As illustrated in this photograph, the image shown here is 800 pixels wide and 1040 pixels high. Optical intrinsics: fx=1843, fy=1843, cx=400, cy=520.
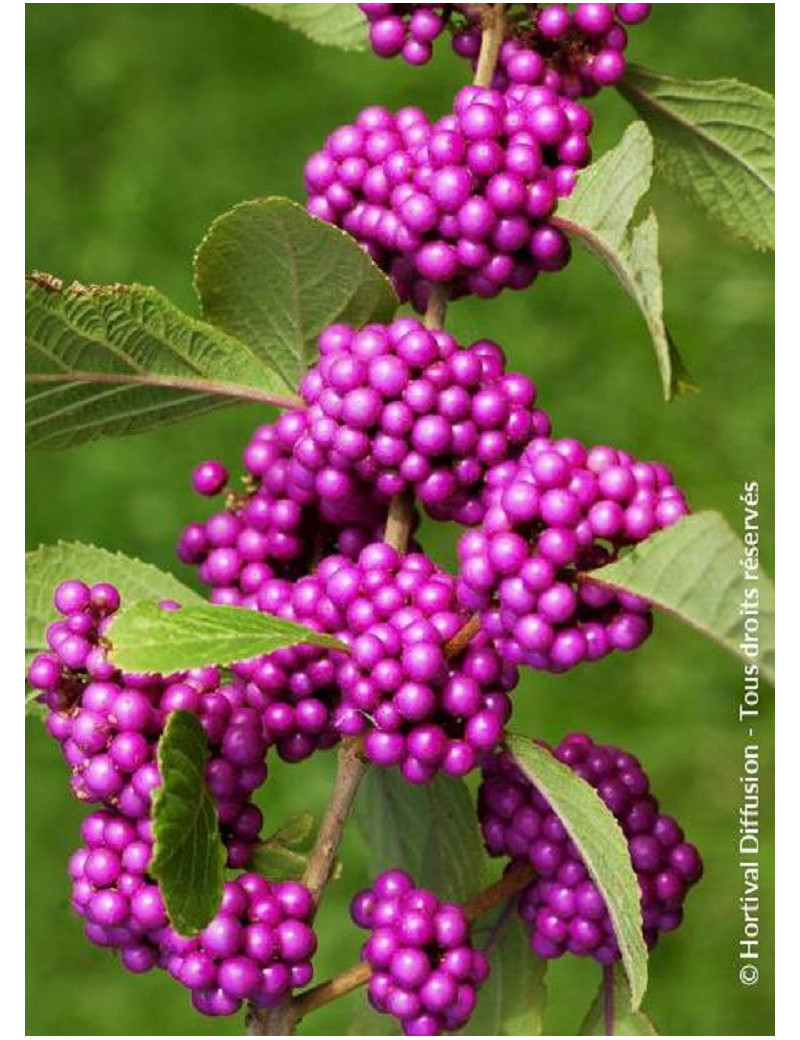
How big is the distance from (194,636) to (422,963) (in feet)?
0.73

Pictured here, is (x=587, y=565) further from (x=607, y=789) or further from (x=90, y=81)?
(x=90, y=81)

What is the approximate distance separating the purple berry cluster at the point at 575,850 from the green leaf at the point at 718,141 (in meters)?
0.33

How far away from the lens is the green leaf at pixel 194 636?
809mm

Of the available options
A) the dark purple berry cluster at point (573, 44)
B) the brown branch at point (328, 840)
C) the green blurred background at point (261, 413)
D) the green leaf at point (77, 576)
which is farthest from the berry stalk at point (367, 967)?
the green blurred background at point (261, 413)

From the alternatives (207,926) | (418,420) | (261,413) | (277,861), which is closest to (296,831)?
(277,861)

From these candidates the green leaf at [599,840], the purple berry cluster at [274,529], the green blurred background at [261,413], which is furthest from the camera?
the green blurred background at [261,413]

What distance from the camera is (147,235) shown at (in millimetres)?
3246

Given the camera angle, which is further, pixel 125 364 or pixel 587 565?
pixel 125 364

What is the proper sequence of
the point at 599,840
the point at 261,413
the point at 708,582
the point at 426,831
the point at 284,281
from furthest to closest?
1. the point at 261,413
2. the point at 426,831
3. the point at 284,281
4. the point at 599,840
5. the point at 708,582

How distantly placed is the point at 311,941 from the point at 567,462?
268 millimetres

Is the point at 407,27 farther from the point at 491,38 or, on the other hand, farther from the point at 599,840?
the point at 599,840

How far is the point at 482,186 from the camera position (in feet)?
3.06

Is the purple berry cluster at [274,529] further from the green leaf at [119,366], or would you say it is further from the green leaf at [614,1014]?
the green leaf at [614,1014]

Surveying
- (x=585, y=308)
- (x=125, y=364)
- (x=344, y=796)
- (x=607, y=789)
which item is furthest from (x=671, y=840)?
(x=585, y=308)
